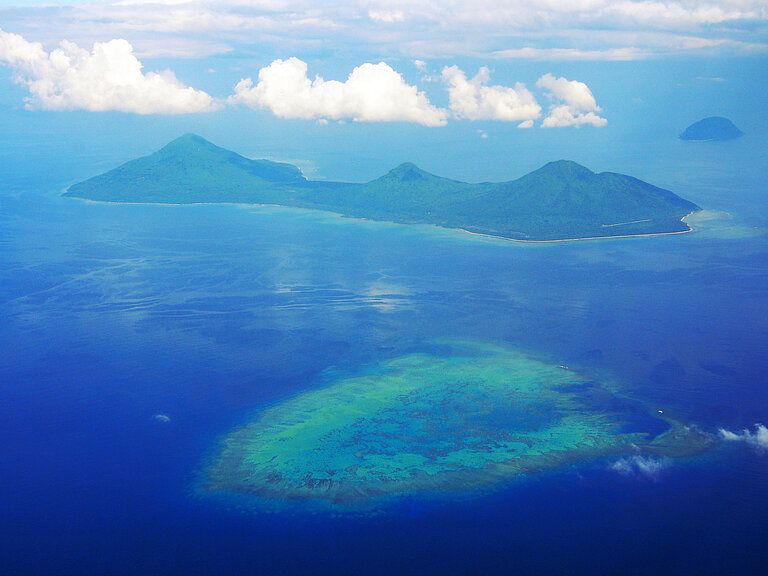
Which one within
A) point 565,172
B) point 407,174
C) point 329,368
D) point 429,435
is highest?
point 565,172

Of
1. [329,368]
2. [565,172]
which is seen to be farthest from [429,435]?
[565,172]

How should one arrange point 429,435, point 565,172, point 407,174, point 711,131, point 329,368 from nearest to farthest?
point 429,435 → point 329,368 → point 565,172 → point 407,174 → point 711,131

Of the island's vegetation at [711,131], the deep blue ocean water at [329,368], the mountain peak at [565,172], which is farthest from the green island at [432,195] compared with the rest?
the island's vegetation at [711,131]

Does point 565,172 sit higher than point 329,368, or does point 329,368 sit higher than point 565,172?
point 565,172

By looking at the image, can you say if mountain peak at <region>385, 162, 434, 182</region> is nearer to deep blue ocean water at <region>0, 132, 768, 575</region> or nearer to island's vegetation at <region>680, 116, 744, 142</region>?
deep blue ocean water at <region>0, 132, 768, 575</region>

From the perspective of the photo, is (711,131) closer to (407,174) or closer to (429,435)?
(407,174)

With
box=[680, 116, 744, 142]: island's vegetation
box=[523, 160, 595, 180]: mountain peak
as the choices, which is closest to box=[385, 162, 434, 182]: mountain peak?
box=[523, 160, 595, 180]: mountain peak

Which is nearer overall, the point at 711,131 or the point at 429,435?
the point at 429,435
